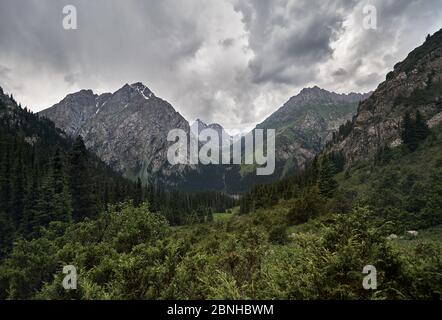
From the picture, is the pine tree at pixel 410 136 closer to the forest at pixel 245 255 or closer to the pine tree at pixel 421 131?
the pine tree at pixel 421 131

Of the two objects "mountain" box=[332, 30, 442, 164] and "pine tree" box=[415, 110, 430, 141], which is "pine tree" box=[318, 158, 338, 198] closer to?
"pine tree" box=[415, 110, 430, 141]

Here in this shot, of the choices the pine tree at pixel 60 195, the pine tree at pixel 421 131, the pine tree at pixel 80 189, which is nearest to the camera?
the pine tree at pixel 60 195

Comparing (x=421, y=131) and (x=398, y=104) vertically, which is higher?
(x=398, y=104)

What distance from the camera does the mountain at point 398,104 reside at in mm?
128125

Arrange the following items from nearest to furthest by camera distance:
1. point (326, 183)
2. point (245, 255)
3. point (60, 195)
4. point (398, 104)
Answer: point (245, 255) → point (326, 183) → point (60, 195) → point (398, 104)

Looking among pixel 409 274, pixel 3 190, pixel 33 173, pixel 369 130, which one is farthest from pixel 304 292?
pixel 369 130

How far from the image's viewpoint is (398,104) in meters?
148

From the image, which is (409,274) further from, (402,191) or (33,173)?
(33,173)

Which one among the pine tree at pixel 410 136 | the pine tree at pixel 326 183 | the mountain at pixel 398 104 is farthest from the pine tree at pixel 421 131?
the pine tree at pixel 326 183

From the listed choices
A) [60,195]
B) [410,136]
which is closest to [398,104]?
[410,136]

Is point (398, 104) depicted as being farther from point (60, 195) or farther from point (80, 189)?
point (60, 195)

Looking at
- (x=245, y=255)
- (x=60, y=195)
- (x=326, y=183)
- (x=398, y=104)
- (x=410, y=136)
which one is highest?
(x=398, y=104)

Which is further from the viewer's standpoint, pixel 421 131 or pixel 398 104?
pixel 398 104
